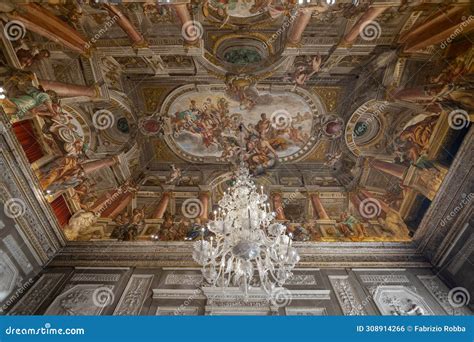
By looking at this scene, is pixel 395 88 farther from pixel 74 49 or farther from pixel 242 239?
pixel 74 49

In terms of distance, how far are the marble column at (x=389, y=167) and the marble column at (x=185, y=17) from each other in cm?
672

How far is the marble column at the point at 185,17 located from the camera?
628 centimetres

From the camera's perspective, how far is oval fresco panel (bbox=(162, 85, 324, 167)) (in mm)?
9180

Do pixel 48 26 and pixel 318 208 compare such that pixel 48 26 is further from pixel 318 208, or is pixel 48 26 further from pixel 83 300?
pixel 318 208

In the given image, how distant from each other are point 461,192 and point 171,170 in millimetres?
A: 8882

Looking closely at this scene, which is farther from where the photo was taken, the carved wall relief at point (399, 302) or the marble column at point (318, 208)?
the marble column at point (318, 208)

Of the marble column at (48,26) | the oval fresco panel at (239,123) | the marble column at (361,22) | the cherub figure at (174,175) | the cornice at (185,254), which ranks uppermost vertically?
the oval fresco panel at (239,123)

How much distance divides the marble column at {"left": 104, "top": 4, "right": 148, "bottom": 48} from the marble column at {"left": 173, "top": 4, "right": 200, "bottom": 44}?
45.8 inches

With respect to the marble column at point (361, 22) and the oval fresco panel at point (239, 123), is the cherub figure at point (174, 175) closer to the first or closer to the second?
the oval fresco panel at point (239, 123)

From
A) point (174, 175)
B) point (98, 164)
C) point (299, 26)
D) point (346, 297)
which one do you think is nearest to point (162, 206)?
point (174, 175)

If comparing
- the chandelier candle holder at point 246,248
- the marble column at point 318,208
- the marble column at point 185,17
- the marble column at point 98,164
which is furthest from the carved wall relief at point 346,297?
the marble column at point 98,164

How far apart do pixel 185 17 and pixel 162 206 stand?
231 inches

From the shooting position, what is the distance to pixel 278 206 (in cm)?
895

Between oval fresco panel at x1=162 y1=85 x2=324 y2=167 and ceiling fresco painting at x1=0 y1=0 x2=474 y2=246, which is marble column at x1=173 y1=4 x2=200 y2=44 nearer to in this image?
ceiling fresco painting at x1=0 y1=0 x2=474 y2=246
